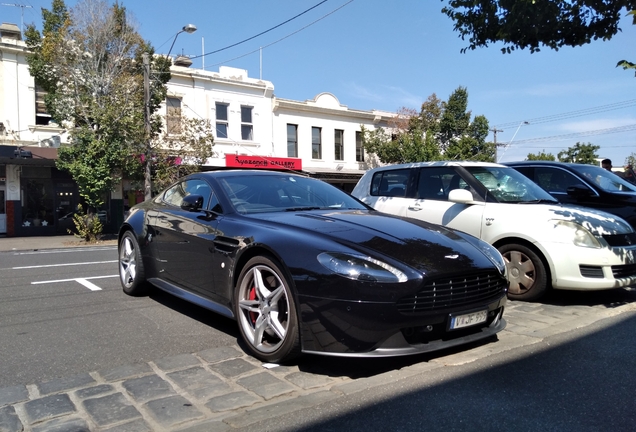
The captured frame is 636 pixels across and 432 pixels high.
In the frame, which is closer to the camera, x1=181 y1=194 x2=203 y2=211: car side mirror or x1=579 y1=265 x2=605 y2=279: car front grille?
x1=181 y1=194 x2=203 y2=211: car side mirror

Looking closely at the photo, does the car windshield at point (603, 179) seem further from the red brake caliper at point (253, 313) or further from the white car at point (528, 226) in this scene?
the red brake caliper at point (253, 313)

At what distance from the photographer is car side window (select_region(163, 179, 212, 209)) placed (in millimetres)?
4836

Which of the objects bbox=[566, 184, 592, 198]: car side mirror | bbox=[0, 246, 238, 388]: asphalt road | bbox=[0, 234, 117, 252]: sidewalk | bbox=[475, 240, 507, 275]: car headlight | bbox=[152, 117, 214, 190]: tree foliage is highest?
bbox=[152, 117, 214, 190]: tree foliage

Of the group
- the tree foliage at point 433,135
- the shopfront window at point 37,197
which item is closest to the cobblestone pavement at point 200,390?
the shopfront window at point 37,197

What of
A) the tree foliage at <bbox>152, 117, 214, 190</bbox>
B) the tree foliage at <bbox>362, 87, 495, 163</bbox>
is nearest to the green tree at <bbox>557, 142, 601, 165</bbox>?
the tree foliage at <bbox>362, 87, 495, 163</bbox>

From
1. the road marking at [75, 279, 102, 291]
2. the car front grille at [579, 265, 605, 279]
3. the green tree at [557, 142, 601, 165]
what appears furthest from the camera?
the green tree at [557, 142, 601, 165]

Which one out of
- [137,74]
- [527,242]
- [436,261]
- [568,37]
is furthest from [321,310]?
[137,74]

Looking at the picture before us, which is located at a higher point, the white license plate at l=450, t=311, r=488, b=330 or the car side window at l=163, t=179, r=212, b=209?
the car side window at l=163, t=179, r=212, b=209

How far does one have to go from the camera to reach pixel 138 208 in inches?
240

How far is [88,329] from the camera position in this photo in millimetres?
4645

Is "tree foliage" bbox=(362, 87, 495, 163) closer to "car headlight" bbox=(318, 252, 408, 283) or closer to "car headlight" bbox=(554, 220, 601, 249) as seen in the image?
"car headlight" bbox=(554, 220, 601, 249)

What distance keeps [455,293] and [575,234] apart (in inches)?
102

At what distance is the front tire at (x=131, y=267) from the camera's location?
5699 millimetres

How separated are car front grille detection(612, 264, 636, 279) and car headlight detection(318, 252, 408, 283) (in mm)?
3233
